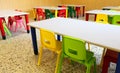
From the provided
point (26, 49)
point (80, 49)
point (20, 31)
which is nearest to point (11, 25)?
point (20, 31)

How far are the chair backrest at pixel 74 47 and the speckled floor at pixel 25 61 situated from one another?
1.87ft

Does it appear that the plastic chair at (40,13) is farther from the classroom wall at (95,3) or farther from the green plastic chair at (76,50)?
the green plastic chair at (76,50)

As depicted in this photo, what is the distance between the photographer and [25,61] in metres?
2.41

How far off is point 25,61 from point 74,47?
1193 millimetres

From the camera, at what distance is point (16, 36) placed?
145 inches

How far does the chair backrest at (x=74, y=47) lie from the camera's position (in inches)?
59.6

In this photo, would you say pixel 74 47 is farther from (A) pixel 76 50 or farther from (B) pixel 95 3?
(B) pixel 95 3

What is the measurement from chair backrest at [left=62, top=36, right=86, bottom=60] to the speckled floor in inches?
22.5

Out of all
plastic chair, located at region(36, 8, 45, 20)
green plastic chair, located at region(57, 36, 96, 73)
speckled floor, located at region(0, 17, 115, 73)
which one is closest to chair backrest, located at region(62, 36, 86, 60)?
green plastic chair, located at region(57, 36, 96, 73)

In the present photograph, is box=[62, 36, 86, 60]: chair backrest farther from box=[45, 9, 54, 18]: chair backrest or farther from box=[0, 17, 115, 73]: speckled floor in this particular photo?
box=[45, 9, 54, 18]: chair backrest

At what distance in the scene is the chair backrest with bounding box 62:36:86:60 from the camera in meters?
1.51

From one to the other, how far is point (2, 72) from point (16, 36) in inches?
67.0

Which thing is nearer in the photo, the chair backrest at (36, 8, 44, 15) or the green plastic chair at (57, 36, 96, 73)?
the green plastic chair at (57, 36, 96, 73)

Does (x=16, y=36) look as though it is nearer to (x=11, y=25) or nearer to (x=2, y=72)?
(x=11, y=25)
